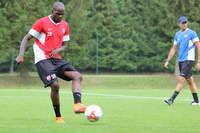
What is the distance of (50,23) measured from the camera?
26.3 ft

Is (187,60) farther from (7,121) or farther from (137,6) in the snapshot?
(137,6)

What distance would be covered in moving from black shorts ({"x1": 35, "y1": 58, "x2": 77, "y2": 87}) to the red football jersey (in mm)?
95

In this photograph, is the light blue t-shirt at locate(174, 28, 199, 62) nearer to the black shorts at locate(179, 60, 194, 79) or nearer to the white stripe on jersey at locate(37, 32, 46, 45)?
the black shorts at locate(179, 60, 194, 79)

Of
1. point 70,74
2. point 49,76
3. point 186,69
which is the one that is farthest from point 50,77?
point 186,69

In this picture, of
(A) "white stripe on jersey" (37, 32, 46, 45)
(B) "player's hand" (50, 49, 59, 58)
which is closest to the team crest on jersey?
(B) "player's hand" (50, 49, 59, 58)

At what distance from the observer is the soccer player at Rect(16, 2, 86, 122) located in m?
7.93

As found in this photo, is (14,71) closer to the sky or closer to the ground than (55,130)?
closer to the ground

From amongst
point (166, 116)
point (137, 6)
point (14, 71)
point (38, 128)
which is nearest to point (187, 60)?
point (166, 116)

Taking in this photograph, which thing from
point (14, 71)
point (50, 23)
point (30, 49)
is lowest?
point (14, 71)

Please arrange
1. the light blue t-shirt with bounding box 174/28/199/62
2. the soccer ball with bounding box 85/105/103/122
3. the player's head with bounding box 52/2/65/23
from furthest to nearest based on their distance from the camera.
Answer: the light blue t-shirt with bounding box 174/28/199/62 < the player's head with bounding box 52/2/65/23 < the soccer ball with bounding box 85/105/103/122

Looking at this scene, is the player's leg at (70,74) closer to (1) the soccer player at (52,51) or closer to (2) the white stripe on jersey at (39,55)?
(1) the soccer player at (52,51)

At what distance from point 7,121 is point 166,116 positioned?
3255mm

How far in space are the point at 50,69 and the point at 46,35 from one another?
24.6 inches

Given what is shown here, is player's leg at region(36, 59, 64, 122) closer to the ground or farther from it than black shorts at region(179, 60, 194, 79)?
farther from it
